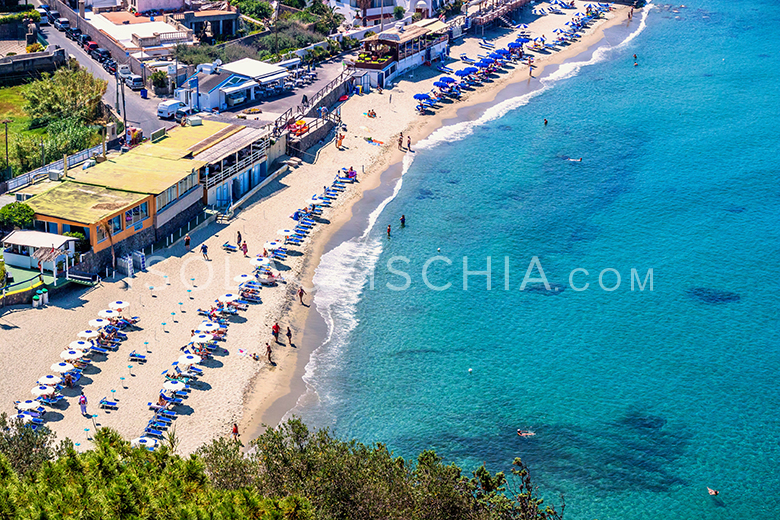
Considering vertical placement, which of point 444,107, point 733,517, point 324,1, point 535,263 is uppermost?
point 324,1

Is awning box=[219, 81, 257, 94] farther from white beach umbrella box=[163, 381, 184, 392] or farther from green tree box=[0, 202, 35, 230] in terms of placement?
white beach umbrella box=[163, 381, 184, 392]

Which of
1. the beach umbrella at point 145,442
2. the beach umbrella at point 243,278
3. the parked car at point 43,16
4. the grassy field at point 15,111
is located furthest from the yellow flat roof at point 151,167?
the parked car at point 43,16

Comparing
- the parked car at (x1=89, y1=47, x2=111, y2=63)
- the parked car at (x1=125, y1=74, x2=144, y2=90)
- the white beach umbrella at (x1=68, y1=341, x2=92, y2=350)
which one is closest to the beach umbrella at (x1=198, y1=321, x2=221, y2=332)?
the white beach umbrella at (x1=68, y1=341, x2=92, y2=350)

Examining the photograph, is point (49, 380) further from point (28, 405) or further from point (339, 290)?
point (339, 290)

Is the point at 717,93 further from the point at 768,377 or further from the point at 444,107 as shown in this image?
the point at 768,377

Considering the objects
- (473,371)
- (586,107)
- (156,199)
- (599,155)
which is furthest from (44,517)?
(586,107)

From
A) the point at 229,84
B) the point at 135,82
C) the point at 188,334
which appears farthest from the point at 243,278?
the point at 135,82

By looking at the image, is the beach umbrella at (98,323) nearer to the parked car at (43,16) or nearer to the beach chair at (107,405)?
the beach chair at (107,405)
